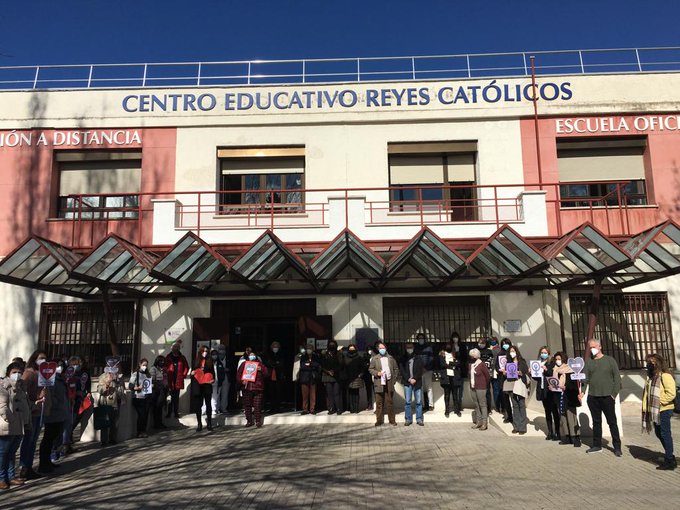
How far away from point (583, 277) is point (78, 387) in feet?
36.2

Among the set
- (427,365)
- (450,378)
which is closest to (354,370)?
(427,365)

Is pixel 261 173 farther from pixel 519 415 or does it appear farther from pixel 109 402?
pixel 519 415

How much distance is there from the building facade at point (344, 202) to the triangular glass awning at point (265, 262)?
3.9 inches

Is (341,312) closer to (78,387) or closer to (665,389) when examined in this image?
(78,387)

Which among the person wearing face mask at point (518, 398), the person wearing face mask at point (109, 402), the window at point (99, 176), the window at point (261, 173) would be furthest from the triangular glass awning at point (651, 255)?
the window at point (99, 176)

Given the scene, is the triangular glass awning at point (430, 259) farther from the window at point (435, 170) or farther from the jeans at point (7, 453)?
the jeans at point (7, 453)

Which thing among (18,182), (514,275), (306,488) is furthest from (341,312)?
(18,182)

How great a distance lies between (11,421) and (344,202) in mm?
8631

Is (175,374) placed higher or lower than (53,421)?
higher

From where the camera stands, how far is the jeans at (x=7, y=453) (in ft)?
23.1

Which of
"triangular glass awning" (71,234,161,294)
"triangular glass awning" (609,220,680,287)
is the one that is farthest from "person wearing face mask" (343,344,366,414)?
"triangular glass awning" (609,220,680,287)

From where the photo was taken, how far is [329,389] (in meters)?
12.2

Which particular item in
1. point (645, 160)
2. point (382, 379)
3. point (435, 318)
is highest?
point (645, 160)

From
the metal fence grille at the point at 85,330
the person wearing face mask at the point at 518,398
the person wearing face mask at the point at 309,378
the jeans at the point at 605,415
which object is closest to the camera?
the jeans at the point at 605,415
